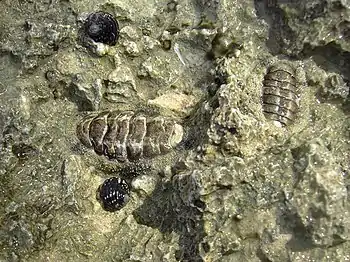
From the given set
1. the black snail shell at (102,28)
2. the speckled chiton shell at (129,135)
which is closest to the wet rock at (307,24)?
the speckled chiton shell at (129,135)

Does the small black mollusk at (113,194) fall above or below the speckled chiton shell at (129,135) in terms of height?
below

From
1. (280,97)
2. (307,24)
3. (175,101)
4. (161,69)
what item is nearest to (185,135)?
(175,101)

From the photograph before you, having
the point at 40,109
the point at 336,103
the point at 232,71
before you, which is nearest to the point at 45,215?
the point at 40,109

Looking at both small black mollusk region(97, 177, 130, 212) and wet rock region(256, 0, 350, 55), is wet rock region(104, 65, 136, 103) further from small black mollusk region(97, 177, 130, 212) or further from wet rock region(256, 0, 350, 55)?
wet rock region(256, 0, 350, 55)

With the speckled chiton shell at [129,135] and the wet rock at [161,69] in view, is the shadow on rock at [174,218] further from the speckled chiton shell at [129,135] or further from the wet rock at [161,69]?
the wet rock at [161,69]

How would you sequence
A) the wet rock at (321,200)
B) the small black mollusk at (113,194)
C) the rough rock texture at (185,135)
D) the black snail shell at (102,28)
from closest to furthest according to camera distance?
1. the wet rock at (321,200)
2. the rough rock texture at (185,135)
3. the small black mollusk at (113,194)
4. the black snail shell at (102,28)

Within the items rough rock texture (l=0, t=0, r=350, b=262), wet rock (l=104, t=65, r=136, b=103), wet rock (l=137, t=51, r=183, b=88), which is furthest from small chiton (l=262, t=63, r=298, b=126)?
wet rock (l=104, t=65, r=136, b=103)
